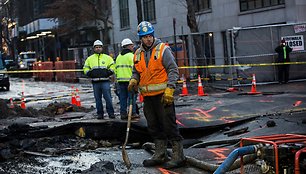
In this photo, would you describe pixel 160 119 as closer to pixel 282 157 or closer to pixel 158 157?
pixel 158 157

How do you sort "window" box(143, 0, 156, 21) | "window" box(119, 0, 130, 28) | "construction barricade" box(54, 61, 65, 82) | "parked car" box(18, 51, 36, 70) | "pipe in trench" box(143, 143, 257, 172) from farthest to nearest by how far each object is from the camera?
"parked car" box(18, 51, 36, 70), "window" box(119, 0, 130, 28), "construction barricade" box(54, 61, 65, 82), "window" box(143, 0, 156, 21), "pipe in trench" box(143, 143, 257, 172)

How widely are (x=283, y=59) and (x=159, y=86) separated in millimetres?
14372

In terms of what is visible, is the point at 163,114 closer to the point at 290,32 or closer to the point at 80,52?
the point at 290,32

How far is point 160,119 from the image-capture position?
24.5 ft

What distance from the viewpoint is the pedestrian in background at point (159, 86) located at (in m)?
7.14

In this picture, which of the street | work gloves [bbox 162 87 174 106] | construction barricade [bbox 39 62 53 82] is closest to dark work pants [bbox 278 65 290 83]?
the street

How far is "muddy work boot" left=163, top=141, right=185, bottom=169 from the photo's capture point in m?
7.14

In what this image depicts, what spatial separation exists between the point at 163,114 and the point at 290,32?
15.4 meters

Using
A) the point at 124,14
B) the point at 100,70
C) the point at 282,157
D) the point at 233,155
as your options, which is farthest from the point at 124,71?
the point at 124,14

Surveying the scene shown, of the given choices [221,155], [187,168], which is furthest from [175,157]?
[221,155]

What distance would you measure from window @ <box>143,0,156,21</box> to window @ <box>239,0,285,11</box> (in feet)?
35.9

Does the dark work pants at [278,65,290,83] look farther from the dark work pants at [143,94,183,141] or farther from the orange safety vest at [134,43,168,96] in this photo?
the orange safety vest at [134,43,168,96]

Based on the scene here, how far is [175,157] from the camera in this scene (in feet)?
23.6

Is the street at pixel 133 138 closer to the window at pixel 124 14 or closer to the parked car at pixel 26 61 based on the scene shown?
the window at pixel 124 14
